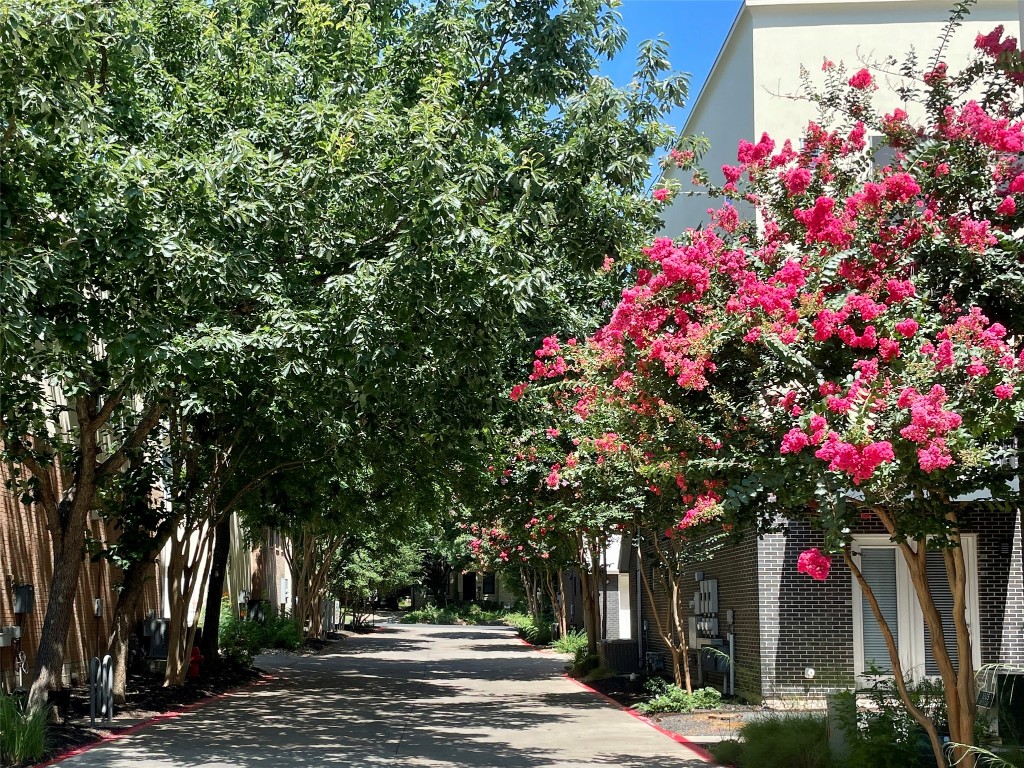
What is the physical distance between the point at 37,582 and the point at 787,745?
547 inches

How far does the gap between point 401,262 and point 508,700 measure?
485 inches

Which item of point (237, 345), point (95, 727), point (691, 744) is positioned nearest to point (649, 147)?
point (237, 345)

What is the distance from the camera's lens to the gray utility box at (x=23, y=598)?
1912cm

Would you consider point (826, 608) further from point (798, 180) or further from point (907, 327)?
point (907, 327)

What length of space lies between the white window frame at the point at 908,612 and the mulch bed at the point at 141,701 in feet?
36.7

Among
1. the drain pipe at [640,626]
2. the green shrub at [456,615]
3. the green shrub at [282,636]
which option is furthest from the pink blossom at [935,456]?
the green shrub at [456,615]

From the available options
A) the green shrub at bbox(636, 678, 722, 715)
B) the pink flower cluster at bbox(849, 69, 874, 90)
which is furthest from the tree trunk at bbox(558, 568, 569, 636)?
the pink flower cluster at bbox(849, 69, 874, 90)

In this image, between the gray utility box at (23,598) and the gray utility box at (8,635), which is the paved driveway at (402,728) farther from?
the gray utility box at (23,598)

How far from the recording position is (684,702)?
1938 cm

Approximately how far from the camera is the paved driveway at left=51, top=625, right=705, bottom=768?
546 inches

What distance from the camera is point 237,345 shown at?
12.1 meters

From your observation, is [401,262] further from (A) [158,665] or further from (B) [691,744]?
(A) [158,665]

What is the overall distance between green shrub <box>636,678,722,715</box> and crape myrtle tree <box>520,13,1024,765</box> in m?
9.33

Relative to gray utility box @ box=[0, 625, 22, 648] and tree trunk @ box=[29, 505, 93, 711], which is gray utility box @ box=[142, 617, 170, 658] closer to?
gray utility box @ box=[0, 625, 22, 648]
